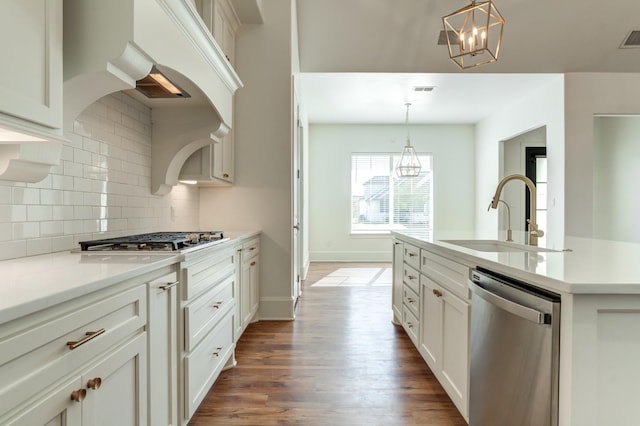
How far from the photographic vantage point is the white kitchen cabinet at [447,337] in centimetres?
166

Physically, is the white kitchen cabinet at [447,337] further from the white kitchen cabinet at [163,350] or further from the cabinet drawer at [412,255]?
the white kitchen cabinet at [163,350]

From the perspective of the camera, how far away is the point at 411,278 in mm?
2643

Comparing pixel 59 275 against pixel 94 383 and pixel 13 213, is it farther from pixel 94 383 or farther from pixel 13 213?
pixel 13 213

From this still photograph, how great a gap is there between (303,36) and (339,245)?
172 inches

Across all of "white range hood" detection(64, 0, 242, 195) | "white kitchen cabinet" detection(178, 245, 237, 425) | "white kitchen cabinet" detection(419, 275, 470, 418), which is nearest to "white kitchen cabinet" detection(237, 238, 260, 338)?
"white kitchen cabinet" detection(178, 245, 237, 425)

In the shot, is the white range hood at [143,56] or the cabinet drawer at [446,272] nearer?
the white range hood at [143,56]

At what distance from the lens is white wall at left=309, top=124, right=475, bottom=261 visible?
301 inches

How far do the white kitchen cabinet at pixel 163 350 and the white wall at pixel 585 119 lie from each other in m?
5.19

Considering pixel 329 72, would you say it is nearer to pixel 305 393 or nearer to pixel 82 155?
pixel 82 155

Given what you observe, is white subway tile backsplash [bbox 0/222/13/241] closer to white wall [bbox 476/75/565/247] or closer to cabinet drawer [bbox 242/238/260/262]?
cabinet drawer [bbox 242/238/260/262]

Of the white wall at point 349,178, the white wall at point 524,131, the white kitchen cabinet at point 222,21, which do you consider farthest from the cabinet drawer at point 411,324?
the white wall at point 349,178

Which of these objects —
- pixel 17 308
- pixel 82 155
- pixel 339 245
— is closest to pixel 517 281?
pixel 17 308

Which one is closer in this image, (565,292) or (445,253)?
(565,292)

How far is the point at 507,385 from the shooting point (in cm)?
126
